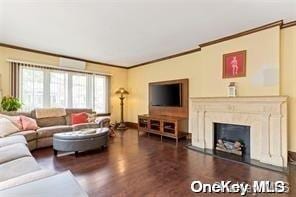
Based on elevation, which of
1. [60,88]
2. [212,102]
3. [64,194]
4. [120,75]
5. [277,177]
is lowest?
[277,177]

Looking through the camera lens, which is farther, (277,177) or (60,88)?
(60,88)

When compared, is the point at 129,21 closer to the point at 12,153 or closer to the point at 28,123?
the point at 12,153

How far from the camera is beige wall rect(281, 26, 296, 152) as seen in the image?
10.5 feet

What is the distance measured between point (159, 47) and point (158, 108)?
207 centimetres

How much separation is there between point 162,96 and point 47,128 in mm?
3341

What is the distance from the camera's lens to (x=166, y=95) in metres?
5.67

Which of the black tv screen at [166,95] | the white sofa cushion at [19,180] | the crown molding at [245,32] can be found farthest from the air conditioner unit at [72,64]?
the white sofa cushion at [19,180]

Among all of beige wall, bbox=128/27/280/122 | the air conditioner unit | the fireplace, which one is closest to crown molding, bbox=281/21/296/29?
beige wall, bbox=128/27/280/122

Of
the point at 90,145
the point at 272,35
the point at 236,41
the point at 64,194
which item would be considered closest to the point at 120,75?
the point at 90,145

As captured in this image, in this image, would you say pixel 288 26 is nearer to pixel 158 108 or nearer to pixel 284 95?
pixel 284 95

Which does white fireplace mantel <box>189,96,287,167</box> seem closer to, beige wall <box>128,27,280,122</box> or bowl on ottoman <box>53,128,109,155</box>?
beige wall <box>128,27,280,122</box>

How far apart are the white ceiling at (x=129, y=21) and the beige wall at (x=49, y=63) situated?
1.19ft

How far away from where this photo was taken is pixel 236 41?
12.5ft

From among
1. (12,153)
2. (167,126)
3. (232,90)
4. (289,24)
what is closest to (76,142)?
(12,153)
